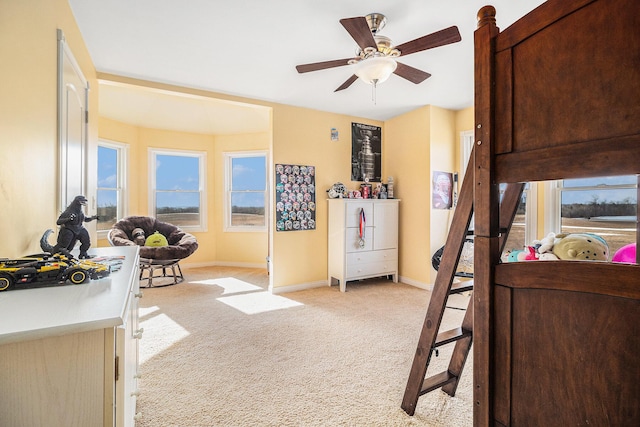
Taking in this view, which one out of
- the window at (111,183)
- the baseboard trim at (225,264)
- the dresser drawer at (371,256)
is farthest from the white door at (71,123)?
the baseboard trim at (225,264)

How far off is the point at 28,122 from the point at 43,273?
3.02 ft

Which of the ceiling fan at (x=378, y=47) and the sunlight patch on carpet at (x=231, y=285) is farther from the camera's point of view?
the sunlight patch on carpet at (x=231, y=285)

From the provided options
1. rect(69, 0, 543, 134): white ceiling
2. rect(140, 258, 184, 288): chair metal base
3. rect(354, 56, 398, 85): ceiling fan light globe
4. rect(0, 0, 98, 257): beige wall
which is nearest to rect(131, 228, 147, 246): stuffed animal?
rect(140, 258, 184, 288): chair metal base

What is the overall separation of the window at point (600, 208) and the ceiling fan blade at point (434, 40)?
1.79m

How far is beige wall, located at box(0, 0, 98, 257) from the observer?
118cm

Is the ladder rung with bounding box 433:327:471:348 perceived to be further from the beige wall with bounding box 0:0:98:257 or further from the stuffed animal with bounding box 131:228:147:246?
the stuffed animal with bounding box 131:228:147:246

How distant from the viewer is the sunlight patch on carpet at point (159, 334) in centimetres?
228

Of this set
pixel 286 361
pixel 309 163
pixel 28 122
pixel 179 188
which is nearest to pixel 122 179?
pixel 179 188

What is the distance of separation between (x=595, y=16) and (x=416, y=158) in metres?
3.55

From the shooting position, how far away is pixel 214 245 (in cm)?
555

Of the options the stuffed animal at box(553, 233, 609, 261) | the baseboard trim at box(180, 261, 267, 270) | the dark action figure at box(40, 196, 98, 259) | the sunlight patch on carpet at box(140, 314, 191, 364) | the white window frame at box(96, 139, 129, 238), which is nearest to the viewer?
the stuffed animal at box(553, 233, 609, 261)

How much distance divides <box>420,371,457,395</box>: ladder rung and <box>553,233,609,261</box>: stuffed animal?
99cm

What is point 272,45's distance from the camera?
2.45m

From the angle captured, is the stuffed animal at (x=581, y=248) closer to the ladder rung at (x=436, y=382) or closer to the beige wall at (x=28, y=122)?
the ladder rung at (x=436, y=382)
